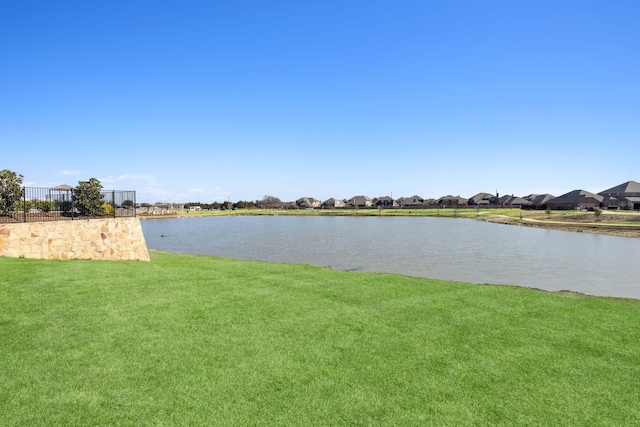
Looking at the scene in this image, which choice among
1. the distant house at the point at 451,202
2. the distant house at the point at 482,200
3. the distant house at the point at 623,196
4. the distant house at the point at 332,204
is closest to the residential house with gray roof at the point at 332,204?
the distant house at the point at 332,204

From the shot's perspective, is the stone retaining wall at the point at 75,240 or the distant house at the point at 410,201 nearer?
the stone retaining wall at the point at 75,240

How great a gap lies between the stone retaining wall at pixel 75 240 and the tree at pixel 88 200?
3.56 meters

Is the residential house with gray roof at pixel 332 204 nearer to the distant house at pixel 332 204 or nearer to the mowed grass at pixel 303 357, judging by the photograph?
the distant house at pixel 332 204

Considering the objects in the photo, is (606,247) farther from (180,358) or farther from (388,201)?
(388,201)

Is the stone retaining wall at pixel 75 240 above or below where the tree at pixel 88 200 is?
below

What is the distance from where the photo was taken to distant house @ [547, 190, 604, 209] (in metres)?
95.9

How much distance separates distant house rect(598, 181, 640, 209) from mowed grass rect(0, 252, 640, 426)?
105658 mm

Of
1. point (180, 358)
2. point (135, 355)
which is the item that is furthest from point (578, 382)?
point (135, 355)

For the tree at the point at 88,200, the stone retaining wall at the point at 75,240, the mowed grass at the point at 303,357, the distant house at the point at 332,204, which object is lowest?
the mowed grass at the point at 303,357

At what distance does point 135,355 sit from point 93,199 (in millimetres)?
16172

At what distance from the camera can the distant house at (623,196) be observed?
297ft

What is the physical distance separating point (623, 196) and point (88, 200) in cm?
12288

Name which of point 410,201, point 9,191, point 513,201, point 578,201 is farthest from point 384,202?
point 9,191

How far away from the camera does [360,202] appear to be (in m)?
164
